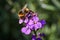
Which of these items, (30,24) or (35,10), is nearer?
(30,24)

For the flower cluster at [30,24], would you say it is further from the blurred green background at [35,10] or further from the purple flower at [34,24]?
the blurred green background at [35,10]

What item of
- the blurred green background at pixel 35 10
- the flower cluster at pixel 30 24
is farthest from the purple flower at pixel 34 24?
the blurred green background at pixel 35 10

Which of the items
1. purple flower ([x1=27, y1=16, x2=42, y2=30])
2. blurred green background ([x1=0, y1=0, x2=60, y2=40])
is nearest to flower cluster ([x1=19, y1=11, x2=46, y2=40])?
purple flower ([x1=27, y1=16, x2=42, y2=30])

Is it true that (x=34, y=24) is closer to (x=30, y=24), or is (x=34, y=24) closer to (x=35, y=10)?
→ (x=30, y=24)

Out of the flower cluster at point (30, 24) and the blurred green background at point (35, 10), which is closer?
the flower cluster at point (30, 24)

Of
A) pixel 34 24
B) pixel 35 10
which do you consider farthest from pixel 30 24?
pixel 35 10

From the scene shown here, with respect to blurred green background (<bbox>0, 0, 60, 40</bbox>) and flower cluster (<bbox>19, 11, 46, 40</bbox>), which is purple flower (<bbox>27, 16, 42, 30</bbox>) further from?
blurred green background (<bbox>0, 0, 60, 40</bbox>)

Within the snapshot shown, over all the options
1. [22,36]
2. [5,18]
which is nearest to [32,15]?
[22,36]

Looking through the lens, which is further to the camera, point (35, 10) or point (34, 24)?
point (35, 10)
